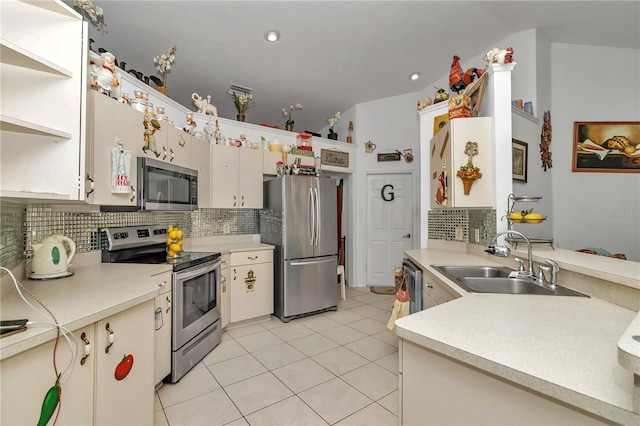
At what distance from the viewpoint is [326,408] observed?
1740mm

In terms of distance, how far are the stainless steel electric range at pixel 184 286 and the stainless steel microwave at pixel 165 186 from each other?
14.5 inches

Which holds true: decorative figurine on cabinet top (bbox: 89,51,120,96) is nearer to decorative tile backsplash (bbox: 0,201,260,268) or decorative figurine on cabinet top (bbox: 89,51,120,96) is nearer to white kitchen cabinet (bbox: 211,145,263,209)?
decorative tile backsplash (bbox: 0,201,260,268)

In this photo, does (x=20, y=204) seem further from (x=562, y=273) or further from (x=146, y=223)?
(x=562, y=273)

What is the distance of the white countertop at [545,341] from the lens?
60 centimetres

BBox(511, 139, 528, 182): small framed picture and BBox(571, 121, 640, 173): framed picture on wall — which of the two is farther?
BBox(571, 121, 640, 173): framed picture on wall

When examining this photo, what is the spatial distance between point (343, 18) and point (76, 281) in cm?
283

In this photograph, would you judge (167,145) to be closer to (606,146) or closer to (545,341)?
(545,341)

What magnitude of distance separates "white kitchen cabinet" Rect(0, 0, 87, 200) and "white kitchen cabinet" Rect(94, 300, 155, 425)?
24.4 inches

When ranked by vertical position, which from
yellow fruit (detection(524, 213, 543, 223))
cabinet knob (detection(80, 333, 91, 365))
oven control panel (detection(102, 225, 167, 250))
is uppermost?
yellow fruit (detection(524, 213, 543, 223))

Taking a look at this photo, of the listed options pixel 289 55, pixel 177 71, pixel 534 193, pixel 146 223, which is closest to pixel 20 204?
pixel 146 223

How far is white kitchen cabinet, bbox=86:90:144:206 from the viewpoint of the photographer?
1614 mm

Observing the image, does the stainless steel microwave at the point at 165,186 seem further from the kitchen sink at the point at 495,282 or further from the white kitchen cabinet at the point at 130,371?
the kitchen sink at the point at 495,282

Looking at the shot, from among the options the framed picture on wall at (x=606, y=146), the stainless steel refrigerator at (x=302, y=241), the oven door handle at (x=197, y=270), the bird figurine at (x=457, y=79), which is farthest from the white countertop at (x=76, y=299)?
the framed picture on wall at (x=606, y=146)

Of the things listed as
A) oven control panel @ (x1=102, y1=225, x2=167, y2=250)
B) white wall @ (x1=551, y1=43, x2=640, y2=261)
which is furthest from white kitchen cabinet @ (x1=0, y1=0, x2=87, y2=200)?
white wall @ (x1=551, y1=43, x2=640, y2=261)
